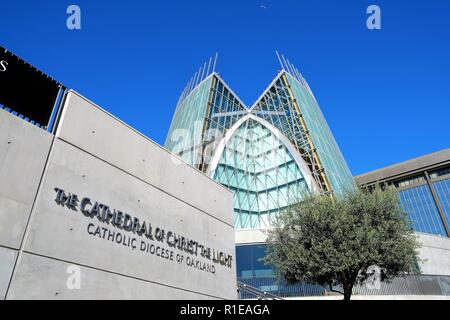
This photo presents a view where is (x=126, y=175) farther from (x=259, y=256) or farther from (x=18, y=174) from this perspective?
(x=259, y=256)

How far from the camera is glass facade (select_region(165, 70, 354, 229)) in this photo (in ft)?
125

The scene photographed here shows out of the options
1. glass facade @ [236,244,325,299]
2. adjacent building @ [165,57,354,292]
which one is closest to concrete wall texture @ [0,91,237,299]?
glass facade @ [236,244,325,299]

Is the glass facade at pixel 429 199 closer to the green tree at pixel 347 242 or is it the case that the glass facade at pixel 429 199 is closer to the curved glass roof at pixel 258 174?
the curved glass roof at pixel 258 174

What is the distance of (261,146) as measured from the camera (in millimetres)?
44531

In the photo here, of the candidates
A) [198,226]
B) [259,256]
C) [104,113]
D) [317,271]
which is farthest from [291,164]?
[104,113]

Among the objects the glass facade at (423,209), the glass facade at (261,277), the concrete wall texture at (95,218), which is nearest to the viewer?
the concrete wall texture at (95,218)

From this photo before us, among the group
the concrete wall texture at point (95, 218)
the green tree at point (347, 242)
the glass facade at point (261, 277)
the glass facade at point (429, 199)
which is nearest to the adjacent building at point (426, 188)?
the glass facade at point (429, 199)

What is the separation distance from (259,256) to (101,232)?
19.0m

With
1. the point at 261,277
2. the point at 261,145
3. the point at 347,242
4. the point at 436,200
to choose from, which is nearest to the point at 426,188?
the point at 436,200

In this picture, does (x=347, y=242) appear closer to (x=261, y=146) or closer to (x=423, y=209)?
(x=261, y=146)

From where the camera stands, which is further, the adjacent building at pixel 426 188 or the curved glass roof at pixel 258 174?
the adjacent building at pixel 426 188

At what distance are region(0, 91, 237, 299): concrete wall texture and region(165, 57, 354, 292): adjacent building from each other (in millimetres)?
25120

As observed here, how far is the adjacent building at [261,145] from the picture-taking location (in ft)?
125

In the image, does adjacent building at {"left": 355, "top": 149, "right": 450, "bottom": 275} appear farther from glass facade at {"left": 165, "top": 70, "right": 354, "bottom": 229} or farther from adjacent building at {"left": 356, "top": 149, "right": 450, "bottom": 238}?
glass facade at {"left": 165, "top": 70, "right": 354, "bottom": 229}
